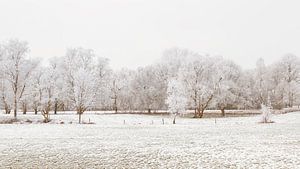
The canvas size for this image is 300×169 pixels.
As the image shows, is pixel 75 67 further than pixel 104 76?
No

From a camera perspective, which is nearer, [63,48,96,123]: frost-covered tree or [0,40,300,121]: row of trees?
[0,40,300,121]: row of trees

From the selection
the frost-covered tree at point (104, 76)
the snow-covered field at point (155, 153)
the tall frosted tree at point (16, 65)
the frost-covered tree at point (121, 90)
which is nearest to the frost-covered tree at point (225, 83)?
the frost-covered tree at point (121, 90)

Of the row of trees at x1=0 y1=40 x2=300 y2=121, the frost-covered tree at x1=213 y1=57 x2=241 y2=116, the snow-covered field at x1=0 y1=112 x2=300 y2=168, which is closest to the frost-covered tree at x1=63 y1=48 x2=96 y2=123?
the row of trees at x1=0 y1=40 x2=300 y2=121

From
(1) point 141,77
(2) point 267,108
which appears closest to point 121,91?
(1) point 141,77

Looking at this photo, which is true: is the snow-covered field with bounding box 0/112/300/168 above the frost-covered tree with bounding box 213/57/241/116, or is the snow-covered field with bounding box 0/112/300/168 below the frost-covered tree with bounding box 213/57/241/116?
below

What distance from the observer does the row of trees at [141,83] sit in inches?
2859

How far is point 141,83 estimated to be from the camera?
104m

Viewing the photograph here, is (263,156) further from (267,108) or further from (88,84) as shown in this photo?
(88,84)

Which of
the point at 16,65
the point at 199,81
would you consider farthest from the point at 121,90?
the point at 16,65

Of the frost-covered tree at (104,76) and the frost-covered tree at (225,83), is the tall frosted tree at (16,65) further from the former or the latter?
the frost-covered tree at (225,83)

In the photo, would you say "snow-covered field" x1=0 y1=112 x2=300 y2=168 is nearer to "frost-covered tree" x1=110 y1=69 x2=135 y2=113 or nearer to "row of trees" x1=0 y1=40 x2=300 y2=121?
"row of trees" x1=0 y1=40 x2=300 y2=121

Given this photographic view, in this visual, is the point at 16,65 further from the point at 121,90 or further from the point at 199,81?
the point at 121,90

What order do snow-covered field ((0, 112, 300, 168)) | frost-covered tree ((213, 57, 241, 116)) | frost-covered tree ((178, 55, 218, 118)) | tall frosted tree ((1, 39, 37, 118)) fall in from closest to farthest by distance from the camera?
snow-covered field ((0, 112, 300, 168)) → tall frosted tree ((1, 39, 37, 118)) → frost-covered tree ((178, 55, 218, 118)) → frost-covered tree ((213, 57, 241, 116))

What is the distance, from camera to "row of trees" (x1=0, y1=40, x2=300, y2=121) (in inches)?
2859
